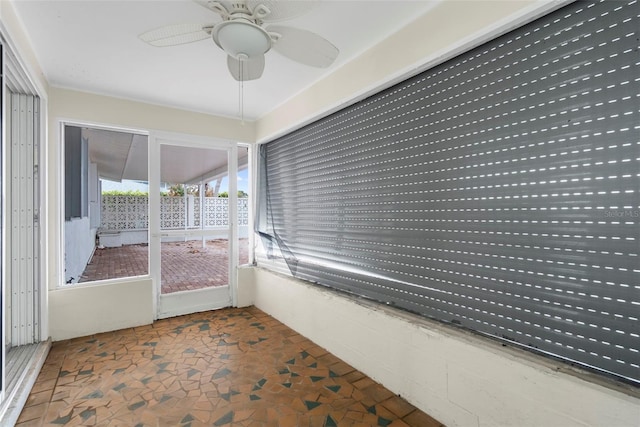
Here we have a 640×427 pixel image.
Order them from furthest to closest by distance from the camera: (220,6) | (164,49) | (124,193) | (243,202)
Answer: (124,193) < (243,202) < (164,49) < (220,6)

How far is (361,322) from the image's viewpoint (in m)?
2.48

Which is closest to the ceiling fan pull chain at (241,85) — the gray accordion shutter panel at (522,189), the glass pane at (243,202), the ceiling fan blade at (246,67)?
the ceiling fan blade at (246,67)

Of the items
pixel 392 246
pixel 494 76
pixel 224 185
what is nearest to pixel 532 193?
pixel 494 76

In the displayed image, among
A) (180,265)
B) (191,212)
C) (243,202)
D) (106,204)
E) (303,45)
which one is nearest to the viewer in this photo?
(303,45)

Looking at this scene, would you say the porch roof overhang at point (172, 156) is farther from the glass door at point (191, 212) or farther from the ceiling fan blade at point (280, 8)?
the ceiling fan blade at point (280, 8)

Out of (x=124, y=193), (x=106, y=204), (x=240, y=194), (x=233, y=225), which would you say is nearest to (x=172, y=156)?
(x=240, y=194)

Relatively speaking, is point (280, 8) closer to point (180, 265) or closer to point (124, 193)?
point (180, 265)

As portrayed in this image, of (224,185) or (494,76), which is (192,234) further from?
(494,76)

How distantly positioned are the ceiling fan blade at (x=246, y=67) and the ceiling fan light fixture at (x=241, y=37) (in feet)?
0.95

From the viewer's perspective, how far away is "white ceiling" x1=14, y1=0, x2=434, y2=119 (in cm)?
Result: 195

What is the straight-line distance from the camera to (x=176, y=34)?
1.66m

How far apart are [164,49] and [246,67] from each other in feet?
2.82

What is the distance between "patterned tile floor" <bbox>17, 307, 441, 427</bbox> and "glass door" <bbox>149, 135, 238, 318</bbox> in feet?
2.40

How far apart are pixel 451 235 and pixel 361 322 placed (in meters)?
1.07
